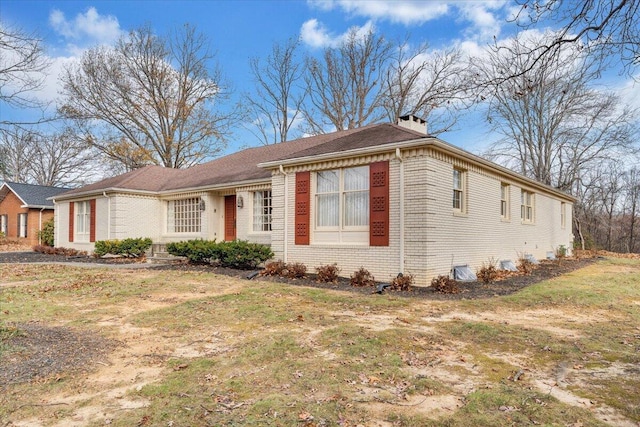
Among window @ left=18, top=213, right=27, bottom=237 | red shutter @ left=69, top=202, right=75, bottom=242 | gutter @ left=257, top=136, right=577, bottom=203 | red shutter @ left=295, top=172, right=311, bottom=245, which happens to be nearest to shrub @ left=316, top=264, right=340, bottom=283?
red shutter @ left=295, top=172, right=311, bottom=245

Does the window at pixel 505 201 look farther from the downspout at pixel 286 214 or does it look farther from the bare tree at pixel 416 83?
the bare tree at pixel 416 83

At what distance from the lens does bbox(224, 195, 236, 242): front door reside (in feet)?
53.9

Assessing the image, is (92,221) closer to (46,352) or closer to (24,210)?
(24,210)

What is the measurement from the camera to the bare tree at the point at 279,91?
99.8 feet

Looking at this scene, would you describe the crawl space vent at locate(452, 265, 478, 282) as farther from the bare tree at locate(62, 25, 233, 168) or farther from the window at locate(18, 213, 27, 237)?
the window at locate(18, 213, 27, 237)

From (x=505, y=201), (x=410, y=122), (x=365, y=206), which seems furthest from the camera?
(x=505, y=201)

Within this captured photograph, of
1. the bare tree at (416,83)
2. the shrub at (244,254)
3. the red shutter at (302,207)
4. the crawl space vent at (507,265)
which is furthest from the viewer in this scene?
the bare tree at (416,83)

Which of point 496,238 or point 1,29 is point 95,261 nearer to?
point 1,29

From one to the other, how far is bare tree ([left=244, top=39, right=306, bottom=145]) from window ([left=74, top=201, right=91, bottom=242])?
14.7 m

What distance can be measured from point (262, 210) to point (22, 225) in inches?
839

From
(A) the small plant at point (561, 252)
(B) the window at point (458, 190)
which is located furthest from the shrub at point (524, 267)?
(A) the small plant at point (561, 252)

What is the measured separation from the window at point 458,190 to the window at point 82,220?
16480 millimetres

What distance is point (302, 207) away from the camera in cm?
1169

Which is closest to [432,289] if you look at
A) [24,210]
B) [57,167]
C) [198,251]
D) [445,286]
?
[445,286]
